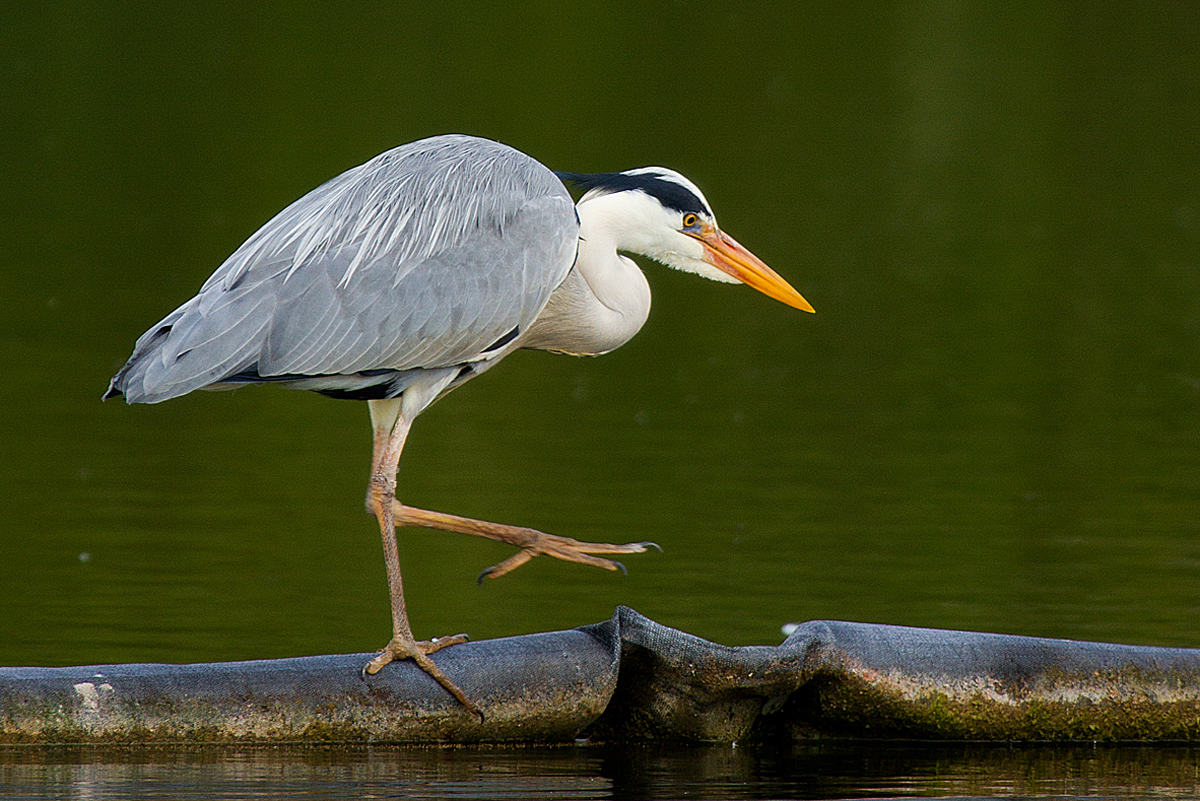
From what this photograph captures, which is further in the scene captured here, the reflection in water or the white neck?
the white neck

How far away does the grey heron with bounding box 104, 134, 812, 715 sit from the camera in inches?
254

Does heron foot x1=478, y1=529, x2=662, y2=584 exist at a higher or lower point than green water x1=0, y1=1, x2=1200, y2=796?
lower

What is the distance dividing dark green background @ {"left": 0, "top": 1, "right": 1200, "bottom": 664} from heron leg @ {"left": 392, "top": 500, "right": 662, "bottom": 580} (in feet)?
2.90

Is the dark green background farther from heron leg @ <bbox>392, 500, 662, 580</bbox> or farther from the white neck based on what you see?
the white neck

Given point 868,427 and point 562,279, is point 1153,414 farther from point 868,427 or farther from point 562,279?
point 562,279

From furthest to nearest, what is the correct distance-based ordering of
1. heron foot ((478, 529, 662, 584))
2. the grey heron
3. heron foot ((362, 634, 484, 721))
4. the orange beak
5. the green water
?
the green water, the orange beak, heron foot ((478, 529, 662, 584)), the grey heron, heron foot ((362, 634, 484, 721))

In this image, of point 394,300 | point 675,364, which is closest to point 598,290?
point 394,300

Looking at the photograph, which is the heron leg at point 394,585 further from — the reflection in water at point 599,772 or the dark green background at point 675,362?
the dark green background at point 675,362

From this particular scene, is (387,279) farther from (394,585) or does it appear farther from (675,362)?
(675,362)

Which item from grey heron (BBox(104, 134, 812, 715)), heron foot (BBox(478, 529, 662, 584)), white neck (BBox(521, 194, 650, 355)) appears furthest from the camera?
white neck (BBox(521, 194, 650, 355))

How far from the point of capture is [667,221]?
24.0 ft

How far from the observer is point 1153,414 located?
1233 cm

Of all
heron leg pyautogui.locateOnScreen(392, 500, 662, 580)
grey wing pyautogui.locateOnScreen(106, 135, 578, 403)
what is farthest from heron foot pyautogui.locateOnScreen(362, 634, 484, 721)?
grey wing pyautogui.locateOnScreen(106, 135, 578, 403)

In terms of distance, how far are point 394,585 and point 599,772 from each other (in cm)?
103
